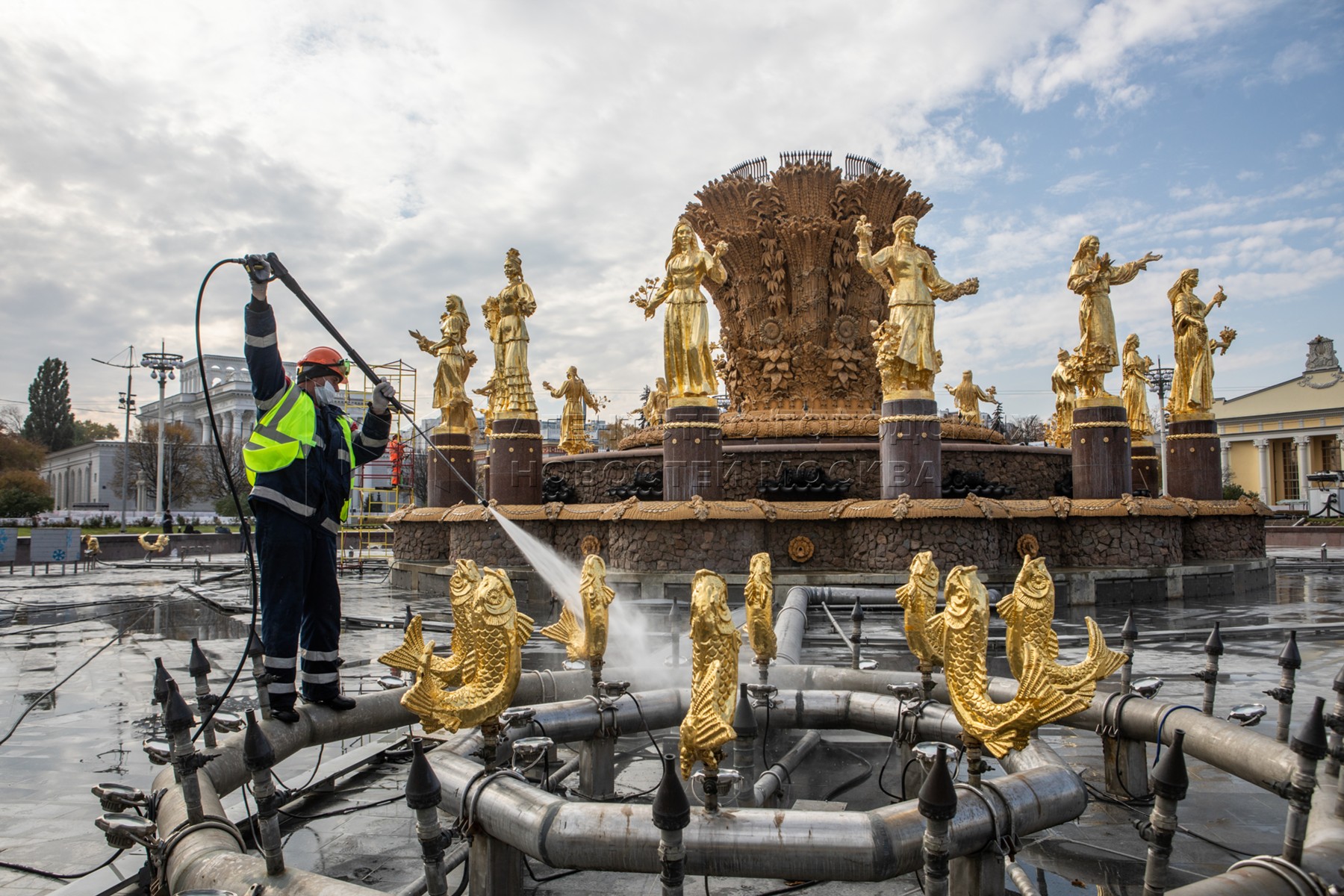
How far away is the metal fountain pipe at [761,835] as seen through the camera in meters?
2.90

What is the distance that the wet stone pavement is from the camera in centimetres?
390

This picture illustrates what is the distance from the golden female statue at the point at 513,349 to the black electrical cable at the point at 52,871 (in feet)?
44.9

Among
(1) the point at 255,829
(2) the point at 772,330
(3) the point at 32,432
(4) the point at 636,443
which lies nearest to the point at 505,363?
(4) the point at 636,443

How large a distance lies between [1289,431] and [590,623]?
203 ft

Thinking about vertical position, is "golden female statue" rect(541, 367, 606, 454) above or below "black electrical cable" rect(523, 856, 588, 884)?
above

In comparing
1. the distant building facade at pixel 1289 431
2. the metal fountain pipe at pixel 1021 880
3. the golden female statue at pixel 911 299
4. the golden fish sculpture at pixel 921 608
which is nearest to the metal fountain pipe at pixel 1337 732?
the metal fountain pipe at pixel 1021 880

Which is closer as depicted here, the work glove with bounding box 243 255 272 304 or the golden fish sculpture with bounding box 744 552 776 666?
the work glove with bounding box 243 255 272 304

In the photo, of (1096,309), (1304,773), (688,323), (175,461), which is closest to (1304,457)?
(1096,309)

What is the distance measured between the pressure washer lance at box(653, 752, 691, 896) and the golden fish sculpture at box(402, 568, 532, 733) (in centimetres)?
147

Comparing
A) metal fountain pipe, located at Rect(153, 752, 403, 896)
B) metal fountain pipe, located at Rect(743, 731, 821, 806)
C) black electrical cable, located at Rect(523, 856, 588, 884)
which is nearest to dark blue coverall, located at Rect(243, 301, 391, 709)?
metal fountain pipe, located at Rect(153, 752, 403, 896)

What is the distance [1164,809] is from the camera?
2664 millimetres

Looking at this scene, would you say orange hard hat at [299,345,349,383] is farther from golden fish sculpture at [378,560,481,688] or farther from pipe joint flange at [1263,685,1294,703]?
pipe joint flange at [1263,685,1294,703]

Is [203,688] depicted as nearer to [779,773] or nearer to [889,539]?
[779,773]

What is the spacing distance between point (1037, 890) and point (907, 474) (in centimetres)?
1047
